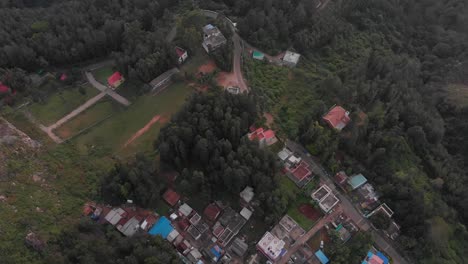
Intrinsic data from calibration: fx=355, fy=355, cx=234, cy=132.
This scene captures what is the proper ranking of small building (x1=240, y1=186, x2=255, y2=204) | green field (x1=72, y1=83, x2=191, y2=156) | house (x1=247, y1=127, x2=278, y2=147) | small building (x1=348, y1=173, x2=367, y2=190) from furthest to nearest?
green field (x1=72, y1=83, x2=191, y2=156) < house (x1=247, y1=127, x2=278, y2=147) < small building (x1=348, y1=173, x2=367, y2=190) < small building (x1=240, y1=186, x2=255, y2=204)

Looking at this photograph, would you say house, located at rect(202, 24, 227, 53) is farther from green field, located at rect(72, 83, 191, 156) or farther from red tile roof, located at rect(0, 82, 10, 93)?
red tile roof, located at rect(0, 82, 10, 93)

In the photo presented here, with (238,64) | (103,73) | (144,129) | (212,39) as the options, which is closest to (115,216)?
(144,129)

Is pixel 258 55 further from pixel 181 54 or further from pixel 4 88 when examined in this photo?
pixel 4 88

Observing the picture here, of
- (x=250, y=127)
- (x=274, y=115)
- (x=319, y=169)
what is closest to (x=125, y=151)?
(x=250, y=127)

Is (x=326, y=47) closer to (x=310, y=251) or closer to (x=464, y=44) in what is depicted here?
(x=464, y=44)

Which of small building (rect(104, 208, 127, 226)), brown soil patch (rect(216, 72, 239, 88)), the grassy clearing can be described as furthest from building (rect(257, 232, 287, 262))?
the grassy clearing

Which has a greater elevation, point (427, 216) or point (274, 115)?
point (274, 115)
